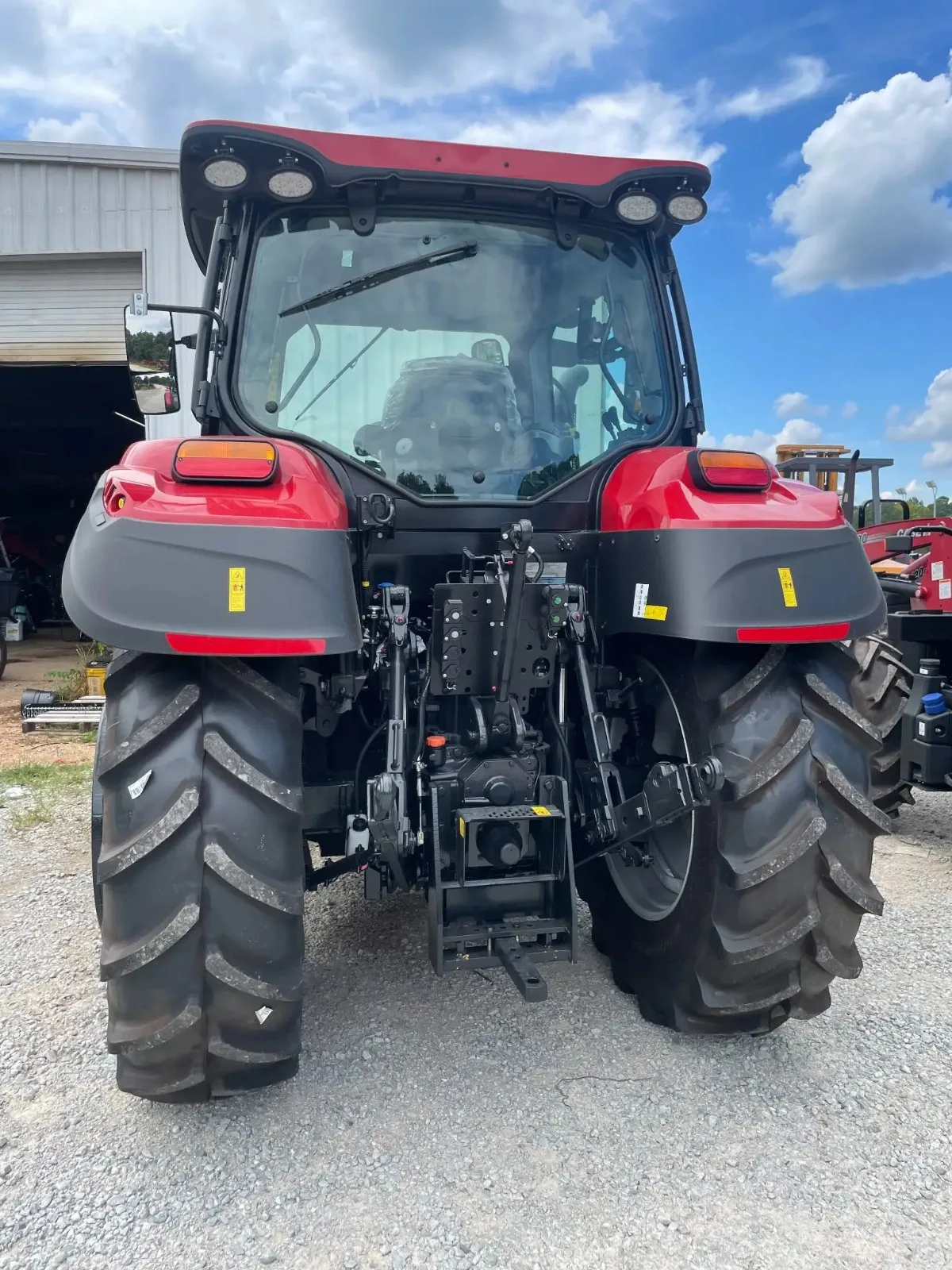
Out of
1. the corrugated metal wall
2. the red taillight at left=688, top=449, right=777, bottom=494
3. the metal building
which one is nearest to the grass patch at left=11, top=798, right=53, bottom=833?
the red taillight at left=688, top=449, right=777, bottom=494

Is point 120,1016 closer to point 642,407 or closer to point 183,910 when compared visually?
point 183,910

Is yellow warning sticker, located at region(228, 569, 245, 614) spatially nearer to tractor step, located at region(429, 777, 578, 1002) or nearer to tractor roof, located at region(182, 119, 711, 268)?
tractor step, located at region(429, 777, 578, 1002)

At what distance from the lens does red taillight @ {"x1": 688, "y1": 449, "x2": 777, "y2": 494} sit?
7.42 ft

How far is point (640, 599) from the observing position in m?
2.34

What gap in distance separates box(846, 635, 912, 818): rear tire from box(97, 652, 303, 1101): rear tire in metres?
3.36

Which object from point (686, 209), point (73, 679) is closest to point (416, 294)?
point (686, 209)

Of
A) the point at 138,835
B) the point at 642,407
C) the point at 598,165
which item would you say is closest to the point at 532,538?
the point at 642,407

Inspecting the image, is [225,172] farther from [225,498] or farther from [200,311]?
[225,498]

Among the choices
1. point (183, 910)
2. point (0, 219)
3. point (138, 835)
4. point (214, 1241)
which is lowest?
point (214, 1241)

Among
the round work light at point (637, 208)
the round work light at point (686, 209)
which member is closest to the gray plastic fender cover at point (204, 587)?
the round work light at point (637, 208)

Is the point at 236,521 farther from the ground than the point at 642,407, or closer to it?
closer to it

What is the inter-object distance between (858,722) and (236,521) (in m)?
1.56

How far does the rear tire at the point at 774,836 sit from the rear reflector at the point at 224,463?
3.80 ft

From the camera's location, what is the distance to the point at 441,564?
2629 millimetres
